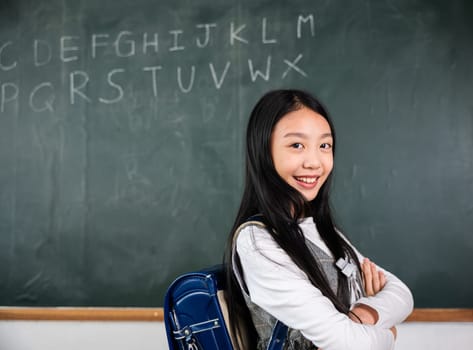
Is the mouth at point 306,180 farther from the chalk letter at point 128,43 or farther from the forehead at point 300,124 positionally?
the chalk letter at point 128,43

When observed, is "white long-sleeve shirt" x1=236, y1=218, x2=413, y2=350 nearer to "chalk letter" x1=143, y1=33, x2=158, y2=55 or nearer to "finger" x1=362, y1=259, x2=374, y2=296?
"finger" x1=362, y1=259, x2=374, y2=296

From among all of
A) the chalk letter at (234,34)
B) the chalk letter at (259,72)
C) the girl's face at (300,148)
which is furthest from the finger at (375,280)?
the chalk letter at (234,34)

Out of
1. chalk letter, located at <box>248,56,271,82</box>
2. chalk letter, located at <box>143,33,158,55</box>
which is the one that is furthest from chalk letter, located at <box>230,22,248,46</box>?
chalk letter, located at <box>143,33,158,55</box>

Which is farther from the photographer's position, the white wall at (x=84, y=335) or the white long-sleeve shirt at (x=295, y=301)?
the white wall at (x=84, y=335)

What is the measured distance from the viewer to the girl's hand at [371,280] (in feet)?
4.16

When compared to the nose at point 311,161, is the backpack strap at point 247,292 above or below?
below

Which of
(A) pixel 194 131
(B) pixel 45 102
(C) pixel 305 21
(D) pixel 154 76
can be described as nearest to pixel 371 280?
(A) pixel 194 131

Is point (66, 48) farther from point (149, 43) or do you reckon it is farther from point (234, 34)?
point (234, 34)

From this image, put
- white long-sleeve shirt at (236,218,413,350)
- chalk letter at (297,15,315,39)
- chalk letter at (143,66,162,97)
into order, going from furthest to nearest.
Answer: chalk letter at (143,66,162,97)
chalk letter at (297,15,315,39)
white long-sleeve shirt at (236,218,413,350)

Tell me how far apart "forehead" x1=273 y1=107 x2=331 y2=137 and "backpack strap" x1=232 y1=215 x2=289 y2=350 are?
19cm

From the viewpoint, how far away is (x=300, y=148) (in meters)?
1.16

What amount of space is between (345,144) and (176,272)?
0.92m

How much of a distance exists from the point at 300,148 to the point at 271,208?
0.15 metres

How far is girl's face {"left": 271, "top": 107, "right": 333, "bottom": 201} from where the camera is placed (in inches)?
45.3
